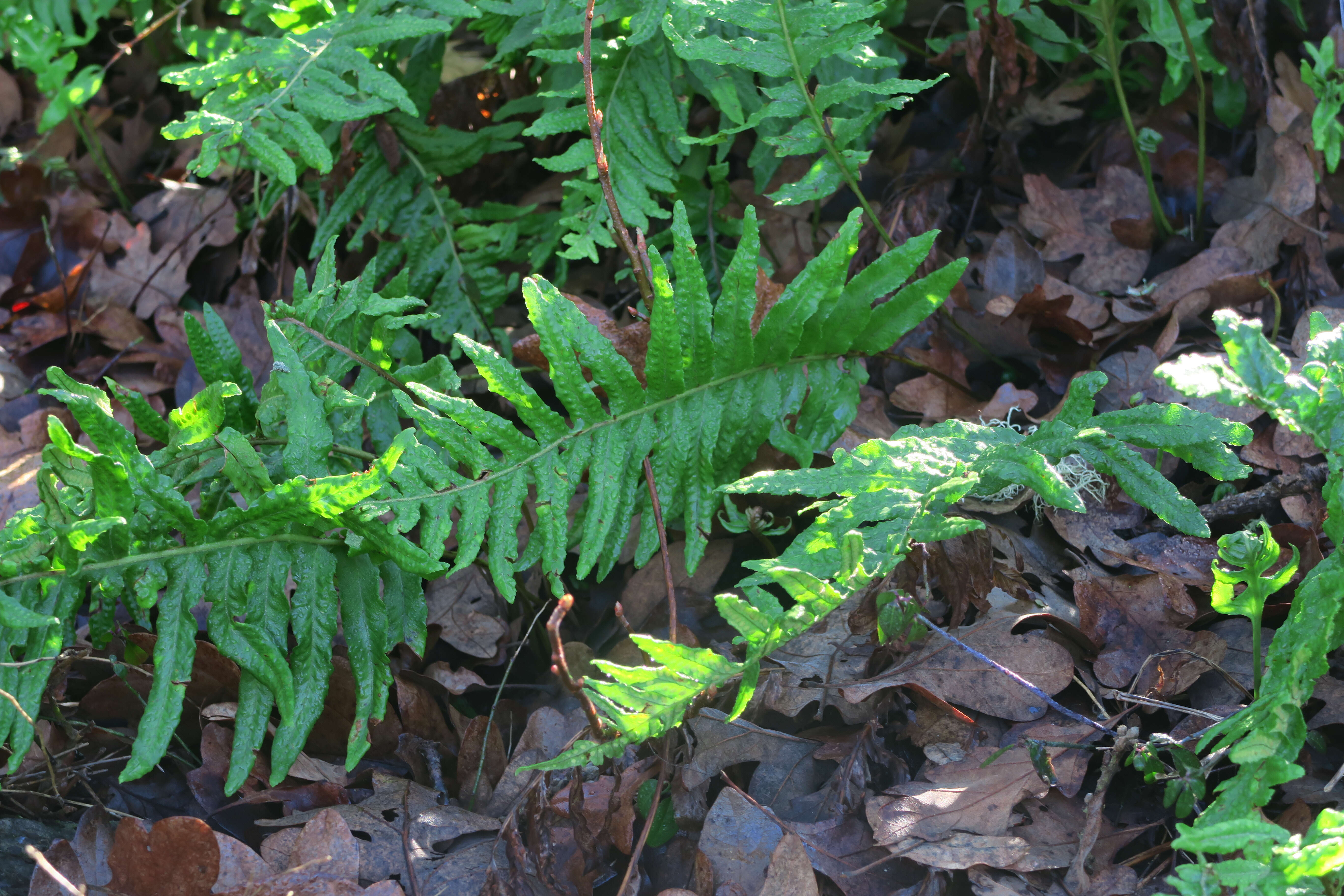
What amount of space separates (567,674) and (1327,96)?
7.26 feet

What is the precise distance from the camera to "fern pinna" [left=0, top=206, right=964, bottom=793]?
5.59 feet

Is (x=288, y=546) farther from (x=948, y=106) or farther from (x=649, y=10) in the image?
(x=948, y=106)

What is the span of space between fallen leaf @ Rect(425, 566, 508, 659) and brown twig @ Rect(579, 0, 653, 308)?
832 mm

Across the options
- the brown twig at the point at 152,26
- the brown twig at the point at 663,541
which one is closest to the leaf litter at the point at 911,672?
the brown twig at the point at 663,541

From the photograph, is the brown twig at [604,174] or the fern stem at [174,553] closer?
the fern stem at [174,553]

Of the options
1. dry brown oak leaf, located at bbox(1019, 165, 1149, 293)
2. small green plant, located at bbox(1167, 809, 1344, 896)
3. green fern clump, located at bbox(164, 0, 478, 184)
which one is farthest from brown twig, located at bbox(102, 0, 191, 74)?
small green plant, located at bbox(1167, 809, 1344, 896)

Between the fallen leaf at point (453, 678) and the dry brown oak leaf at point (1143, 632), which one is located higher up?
the dry brown oak leaf at point (1143, 632)

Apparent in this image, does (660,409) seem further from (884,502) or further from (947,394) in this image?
(947,394)

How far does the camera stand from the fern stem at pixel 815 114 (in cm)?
220

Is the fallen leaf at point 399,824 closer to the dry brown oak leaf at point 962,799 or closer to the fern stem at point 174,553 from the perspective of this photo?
the fern stem at point 174,553

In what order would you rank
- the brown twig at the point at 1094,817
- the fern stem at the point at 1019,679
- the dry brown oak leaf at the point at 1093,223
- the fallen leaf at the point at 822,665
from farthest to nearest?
1. the dry brown oak leaf at the point at 1093,223
2. the fallen leaf at the point at 822,665
3. the fern stem at the point at 1019,679
4. the brown twig at the point at 1094,817

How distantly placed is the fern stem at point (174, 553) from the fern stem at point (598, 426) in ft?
0.26

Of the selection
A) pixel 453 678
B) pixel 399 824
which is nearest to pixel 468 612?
pixel 453 678

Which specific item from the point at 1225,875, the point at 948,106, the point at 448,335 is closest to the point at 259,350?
the point at 448,335
